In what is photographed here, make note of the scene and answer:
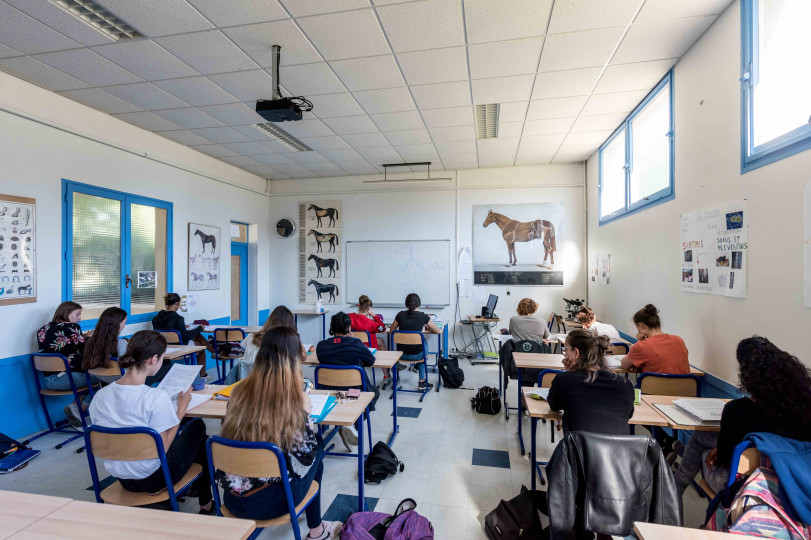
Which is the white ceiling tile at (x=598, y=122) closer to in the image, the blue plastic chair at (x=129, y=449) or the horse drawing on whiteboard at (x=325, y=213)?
the horse drawing on whiteboard at (x=325, y=213)

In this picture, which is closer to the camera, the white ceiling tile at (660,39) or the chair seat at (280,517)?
the chair seat at (280,517)

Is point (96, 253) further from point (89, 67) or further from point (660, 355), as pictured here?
point (660, 355)

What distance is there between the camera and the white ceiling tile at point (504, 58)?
2793mm

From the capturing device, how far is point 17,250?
3.22m

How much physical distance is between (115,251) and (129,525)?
406cm

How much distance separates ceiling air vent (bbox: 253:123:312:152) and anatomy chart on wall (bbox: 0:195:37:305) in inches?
90.4

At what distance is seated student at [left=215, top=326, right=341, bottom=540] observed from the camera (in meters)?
1.56

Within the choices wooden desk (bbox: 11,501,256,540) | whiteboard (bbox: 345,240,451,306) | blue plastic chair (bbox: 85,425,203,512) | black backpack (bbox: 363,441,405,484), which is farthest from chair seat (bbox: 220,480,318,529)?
whiteboard (bbox: 345,240,451,306)

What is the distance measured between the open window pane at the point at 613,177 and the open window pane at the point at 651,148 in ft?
0.89

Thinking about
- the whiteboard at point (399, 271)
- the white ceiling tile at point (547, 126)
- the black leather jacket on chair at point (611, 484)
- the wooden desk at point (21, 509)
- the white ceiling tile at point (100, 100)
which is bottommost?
the black leather jacket on chair at point (611, 484)

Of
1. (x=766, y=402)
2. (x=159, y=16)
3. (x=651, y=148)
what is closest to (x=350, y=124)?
(x=159, y=16)

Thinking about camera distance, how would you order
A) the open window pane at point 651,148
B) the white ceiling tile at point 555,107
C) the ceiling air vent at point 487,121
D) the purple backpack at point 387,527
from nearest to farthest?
the purple backpack at point 387,527
the open window pane at point 651,148
the white ceiling tile at point 555,107
the ceiling air vent at point 487,121

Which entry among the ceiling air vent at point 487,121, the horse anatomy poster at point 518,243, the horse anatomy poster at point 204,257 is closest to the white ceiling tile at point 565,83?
the ceiling air vent at point 487,121

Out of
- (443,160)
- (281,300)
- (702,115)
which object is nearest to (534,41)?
(702,115)
